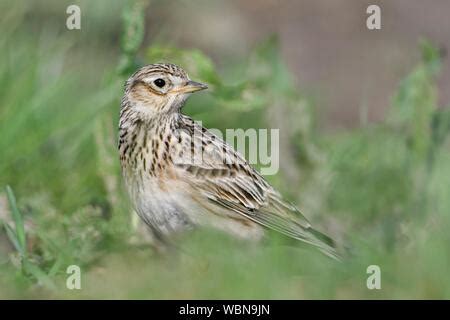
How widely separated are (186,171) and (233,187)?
1.13 ft

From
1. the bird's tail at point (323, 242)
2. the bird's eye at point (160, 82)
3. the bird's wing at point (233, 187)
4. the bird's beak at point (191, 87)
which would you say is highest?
the bird's eye at point (160, 82)

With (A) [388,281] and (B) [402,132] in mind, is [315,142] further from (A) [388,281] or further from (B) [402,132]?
(A) [388,281]

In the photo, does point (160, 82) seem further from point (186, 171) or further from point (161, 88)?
point (186, 171)

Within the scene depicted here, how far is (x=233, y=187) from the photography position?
6484 millimetres

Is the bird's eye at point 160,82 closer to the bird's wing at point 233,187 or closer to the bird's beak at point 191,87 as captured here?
the bird's beak at point 191,87

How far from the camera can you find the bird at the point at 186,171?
6.18 metres

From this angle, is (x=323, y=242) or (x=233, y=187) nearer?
(x=323, y=242)

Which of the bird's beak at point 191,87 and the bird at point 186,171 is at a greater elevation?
the bird's beak at point 191,87

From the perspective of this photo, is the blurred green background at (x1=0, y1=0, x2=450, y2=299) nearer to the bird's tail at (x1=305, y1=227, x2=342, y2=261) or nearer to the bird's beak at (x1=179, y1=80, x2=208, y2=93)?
the bird's tail at (x1=305, y1=227, x2=342, y2=261)

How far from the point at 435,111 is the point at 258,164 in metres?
1.38

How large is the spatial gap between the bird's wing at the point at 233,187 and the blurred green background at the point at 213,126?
0.69ft

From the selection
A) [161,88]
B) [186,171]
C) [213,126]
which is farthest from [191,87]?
[213,126]

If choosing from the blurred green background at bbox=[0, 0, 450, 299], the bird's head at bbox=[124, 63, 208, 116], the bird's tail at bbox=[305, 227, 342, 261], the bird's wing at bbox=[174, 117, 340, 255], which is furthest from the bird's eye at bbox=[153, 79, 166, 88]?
the bird's tail at bbox=[305, 227, 342, 261]

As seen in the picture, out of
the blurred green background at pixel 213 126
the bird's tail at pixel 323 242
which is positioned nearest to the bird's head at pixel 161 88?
the blurred green background at pixel 213 126
